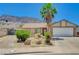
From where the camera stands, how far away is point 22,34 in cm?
881

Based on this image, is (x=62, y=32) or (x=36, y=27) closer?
(x=36, y=27)

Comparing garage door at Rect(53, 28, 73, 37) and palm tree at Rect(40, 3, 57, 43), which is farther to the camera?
garage door at Rect(53, 28, 73, 37)

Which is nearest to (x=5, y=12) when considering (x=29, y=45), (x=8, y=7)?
(x=8, y=7)

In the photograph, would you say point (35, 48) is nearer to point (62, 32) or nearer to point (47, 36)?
point (47, 36)

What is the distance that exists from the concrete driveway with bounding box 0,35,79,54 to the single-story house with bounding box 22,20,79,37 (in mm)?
150

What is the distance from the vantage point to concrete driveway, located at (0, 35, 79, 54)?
8789 millimetres

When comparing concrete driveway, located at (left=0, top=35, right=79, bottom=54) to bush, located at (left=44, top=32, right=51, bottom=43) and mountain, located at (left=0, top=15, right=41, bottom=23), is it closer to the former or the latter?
bush, located at (left=44, top=32, right=51, bottom=43)

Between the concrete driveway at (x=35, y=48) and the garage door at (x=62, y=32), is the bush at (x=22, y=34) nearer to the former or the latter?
the concrete driveway at (x=35, y=48)

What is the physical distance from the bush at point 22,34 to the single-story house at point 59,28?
81 millimetres

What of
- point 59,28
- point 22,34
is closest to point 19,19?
point 22,34

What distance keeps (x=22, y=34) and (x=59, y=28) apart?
75 centimetres

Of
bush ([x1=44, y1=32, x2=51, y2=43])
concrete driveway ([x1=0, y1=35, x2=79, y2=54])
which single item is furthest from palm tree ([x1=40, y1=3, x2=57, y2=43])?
concrete driveway ([x1=0, y1=35, x2=79, y2=54])

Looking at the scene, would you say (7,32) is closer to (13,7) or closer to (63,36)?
(13,7)

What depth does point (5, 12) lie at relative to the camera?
347 inches
